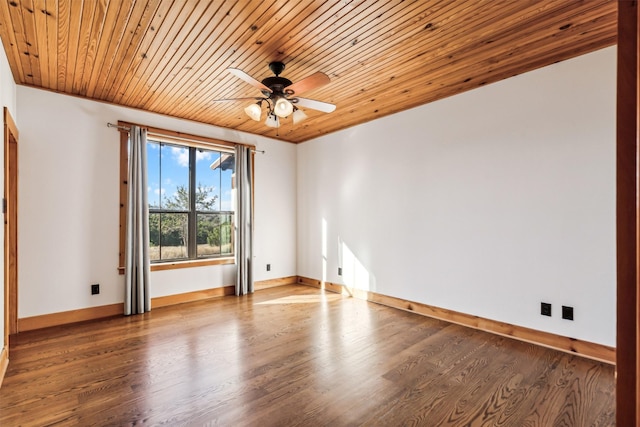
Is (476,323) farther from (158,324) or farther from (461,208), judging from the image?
(158,324)

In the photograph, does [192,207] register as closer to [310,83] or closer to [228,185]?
[228,185]

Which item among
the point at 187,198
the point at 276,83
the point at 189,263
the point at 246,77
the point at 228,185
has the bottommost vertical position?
the point at 189,263

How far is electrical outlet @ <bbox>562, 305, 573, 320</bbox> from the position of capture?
288 cm

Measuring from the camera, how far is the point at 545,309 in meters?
3.03

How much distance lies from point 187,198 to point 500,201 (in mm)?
4107

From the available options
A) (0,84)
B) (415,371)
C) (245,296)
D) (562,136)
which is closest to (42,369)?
(0,84)

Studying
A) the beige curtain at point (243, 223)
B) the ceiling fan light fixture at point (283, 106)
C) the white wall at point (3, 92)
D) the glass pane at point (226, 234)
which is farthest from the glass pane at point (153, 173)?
the ceiling fan light fixture at point (283, 106)

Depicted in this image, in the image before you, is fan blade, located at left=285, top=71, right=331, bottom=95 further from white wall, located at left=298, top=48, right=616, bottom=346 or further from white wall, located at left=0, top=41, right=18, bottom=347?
white wall, located at left=0, top=41, right=18, bottom=347

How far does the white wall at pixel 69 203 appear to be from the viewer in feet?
11.4

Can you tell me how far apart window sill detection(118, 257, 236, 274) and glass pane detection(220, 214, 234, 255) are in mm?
160

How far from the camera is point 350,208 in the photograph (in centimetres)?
500

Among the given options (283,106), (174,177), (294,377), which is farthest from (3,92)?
(294,377)

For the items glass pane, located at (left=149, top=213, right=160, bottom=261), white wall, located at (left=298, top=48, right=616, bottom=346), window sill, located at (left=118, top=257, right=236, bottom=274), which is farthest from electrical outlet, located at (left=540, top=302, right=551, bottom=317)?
glass pane, located at (left=149, top=213, right=160, bottom=261)

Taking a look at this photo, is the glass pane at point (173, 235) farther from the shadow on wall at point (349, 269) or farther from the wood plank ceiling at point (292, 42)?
the shadow on wall at point (349, 269)
